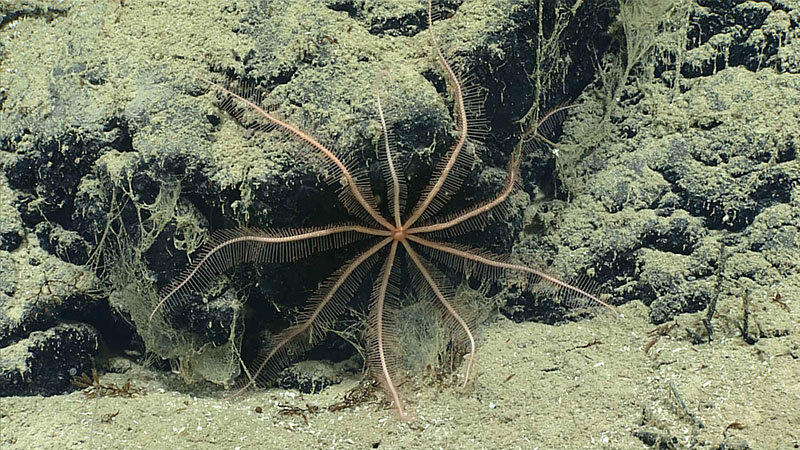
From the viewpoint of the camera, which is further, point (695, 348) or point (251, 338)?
point (251, 338)

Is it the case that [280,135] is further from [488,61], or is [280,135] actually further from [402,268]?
[488,61]

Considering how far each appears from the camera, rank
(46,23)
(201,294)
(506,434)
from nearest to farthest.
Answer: (506,434) → (201,294) → (46,23)

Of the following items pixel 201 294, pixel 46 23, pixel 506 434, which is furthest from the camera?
pixel 46 23

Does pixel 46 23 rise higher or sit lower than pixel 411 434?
higher

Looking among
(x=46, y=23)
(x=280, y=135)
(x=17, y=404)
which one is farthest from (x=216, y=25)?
(x=17, y=404)

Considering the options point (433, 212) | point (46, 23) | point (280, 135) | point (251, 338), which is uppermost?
point (46, 23)
